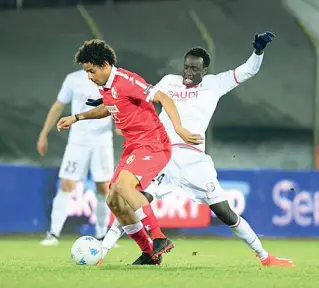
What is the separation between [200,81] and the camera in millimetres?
9383

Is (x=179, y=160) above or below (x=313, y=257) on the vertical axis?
above

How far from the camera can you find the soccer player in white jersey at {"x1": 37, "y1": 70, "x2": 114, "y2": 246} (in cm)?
1184

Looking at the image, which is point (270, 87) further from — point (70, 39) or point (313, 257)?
point (313, 257)

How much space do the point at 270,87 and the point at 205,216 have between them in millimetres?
2529

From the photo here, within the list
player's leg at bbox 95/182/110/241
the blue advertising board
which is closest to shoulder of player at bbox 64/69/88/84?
player's leg at bbox 95/182/110/241

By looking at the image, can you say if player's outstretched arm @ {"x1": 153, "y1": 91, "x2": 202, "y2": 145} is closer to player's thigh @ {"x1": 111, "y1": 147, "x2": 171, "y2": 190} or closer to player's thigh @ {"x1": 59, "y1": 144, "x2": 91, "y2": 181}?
player's thigh @ {"x1": 111, "y1": 147, "x2": 171, "y2": 190}

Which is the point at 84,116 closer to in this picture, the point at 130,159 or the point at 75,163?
the point at 130,159

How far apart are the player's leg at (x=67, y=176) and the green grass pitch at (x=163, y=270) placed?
0.34 meters

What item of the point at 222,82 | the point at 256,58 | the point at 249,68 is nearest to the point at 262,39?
the point at 256,58

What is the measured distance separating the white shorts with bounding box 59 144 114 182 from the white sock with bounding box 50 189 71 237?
21 cm

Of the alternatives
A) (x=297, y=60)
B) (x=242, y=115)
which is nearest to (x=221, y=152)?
(x=242, y=115)

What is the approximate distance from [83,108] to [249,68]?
3218mm

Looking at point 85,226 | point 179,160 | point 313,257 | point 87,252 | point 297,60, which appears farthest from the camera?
point 297,60

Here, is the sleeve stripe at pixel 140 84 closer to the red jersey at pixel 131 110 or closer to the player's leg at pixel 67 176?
the red jersey at pixel 131 110
